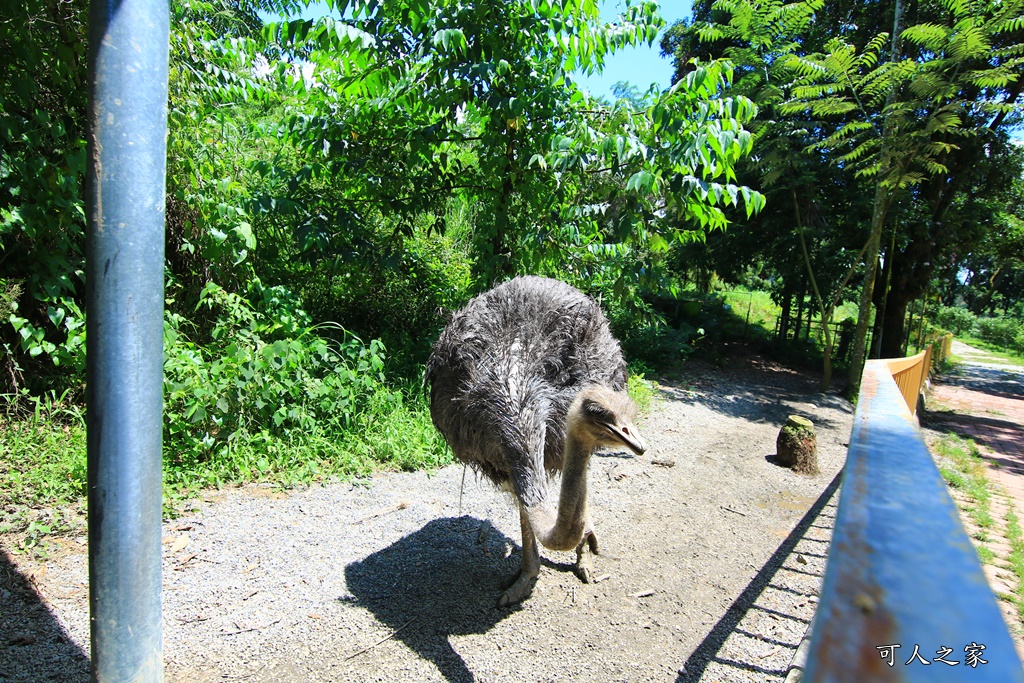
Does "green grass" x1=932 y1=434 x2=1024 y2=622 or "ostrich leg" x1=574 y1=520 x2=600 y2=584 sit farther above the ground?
"green grass" x1=932 y1=434 x2=1024 y2=622

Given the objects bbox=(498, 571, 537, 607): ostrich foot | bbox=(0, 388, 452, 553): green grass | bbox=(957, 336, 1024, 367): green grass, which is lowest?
bbox=(957, 336, 1024, 367): green grass

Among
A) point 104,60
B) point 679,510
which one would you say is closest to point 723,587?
point 679,510

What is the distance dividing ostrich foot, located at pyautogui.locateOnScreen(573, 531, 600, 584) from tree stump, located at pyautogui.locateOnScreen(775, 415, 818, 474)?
10.2ft

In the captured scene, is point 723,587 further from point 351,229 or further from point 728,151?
point 351,229

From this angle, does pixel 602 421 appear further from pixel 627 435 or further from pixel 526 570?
pixel 526 570

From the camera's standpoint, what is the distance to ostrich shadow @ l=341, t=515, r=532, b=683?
10.2 ft

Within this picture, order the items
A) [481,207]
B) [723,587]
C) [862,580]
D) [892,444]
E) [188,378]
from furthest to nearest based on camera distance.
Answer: [481,207]
[188,378]
[723,587]
[892,444]
[862,580]

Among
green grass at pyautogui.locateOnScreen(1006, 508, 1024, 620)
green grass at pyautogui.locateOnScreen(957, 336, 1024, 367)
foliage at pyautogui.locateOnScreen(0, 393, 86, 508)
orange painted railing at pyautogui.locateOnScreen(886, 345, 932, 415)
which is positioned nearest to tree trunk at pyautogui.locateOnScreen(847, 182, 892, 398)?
orange painted railing at pyautogui.locateOnScreen(886, 345, 932, 415)

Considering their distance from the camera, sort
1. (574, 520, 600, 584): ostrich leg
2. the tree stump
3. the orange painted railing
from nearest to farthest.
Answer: (574, 520, 600, 584): ostrich leg < the orange painted railing < the tree stump

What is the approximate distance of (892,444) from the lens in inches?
45.7

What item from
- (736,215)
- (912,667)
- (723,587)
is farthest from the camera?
(736,215)

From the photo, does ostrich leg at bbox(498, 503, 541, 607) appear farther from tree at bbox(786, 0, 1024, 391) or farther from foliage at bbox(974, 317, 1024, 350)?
foliage at bbox(974, 317, 1024, 350)

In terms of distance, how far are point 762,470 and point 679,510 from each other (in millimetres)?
1667

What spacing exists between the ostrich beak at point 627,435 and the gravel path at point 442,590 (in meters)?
1.26
